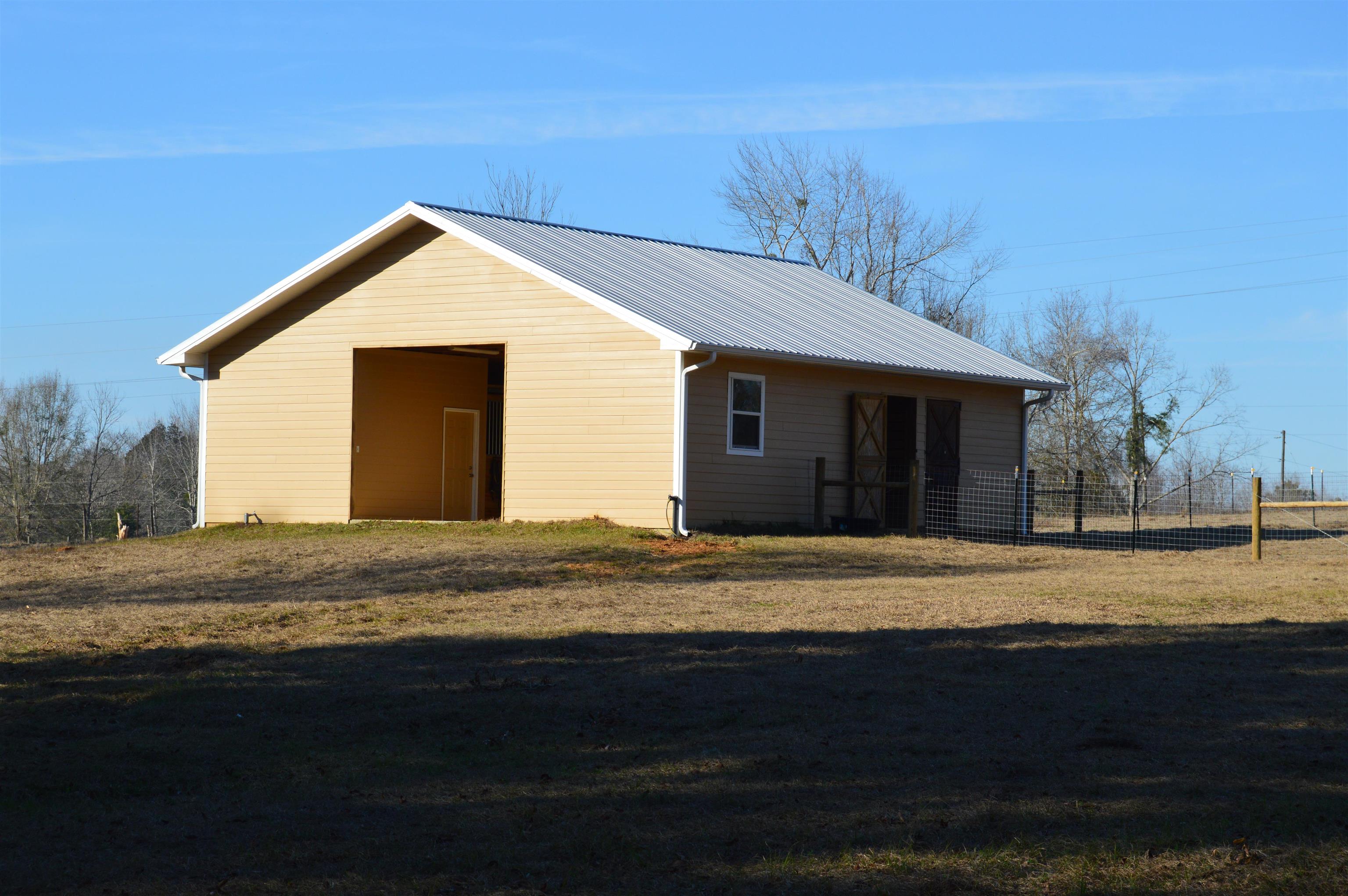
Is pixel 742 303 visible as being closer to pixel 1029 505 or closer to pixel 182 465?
pixel 1029 505

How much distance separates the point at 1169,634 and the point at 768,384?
404 inches

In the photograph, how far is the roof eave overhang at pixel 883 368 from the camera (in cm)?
1823

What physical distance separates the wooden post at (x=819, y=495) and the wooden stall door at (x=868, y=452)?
946 millimetres

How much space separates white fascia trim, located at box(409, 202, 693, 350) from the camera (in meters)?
18.1

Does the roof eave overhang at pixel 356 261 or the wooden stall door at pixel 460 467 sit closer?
the roof eave overhang at pixel 356 261

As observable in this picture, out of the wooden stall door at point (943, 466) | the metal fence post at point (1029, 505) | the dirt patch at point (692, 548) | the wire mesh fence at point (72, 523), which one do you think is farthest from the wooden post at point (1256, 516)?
the wire mesh fence at point (72, 523)

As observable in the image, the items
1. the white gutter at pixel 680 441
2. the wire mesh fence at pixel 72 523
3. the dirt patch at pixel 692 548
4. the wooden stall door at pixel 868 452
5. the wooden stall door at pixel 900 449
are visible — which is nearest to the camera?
the dirt patch at pixel 692 548

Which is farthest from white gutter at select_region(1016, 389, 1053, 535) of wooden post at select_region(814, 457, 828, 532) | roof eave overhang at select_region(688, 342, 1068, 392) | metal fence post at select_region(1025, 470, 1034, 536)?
wooden post at select_region(814, 457, 828, 532)

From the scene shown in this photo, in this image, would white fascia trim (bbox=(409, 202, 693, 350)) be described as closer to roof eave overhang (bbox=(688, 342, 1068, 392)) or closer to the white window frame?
roof eave overhang (bbox=(688, 342, 1068, 392))

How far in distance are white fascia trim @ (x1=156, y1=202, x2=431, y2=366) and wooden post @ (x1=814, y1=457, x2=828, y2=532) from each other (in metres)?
7.21

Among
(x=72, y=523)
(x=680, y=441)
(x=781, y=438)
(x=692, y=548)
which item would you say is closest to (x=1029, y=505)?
(x=781, y=438)

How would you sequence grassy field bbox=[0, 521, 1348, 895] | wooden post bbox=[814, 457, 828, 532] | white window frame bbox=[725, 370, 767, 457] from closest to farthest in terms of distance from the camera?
grassy field bbox=[0, 521, 1348, 895]
white window frame bbox=[725, 370, 767, 457]
wooden post bbox=[814, 457, 828, 532]

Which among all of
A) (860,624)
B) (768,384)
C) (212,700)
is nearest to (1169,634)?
(860,624)

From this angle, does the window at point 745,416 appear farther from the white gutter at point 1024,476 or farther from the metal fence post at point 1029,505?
the metal fence post at point 1029,505
